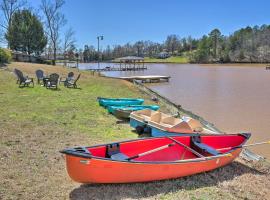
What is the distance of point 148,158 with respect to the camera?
533cm

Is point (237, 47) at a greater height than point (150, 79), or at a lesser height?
greater

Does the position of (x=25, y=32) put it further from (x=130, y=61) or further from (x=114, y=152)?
(x=114, y=152)

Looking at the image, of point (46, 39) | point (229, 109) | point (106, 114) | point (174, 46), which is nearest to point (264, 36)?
point (174, 46)

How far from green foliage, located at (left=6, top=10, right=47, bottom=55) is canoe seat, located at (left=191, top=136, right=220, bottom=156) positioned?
40091 millimetres

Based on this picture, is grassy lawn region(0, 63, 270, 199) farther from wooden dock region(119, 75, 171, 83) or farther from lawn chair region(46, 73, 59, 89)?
wooden dock region(119, 75, 171, 83)

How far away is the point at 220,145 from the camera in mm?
6176

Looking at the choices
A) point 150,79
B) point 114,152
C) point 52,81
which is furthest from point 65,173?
point 150,79

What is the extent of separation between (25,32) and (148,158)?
40.6 metres

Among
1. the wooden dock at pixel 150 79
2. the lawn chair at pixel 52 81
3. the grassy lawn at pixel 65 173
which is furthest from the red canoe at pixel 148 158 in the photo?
the wooden dock at pixel 150 79

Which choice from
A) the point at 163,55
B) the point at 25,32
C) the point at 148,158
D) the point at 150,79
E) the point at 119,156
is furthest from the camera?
the point at 163,55

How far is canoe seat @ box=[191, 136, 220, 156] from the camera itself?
5.45m

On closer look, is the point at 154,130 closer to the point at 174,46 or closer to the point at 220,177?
the point at 220,177

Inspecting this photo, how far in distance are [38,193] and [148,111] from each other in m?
4.71

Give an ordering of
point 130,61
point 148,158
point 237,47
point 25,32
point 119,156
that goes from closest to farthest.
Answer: point 119,156 → point 148,158 → point 25,32 → point 130,61 → point 237,47
